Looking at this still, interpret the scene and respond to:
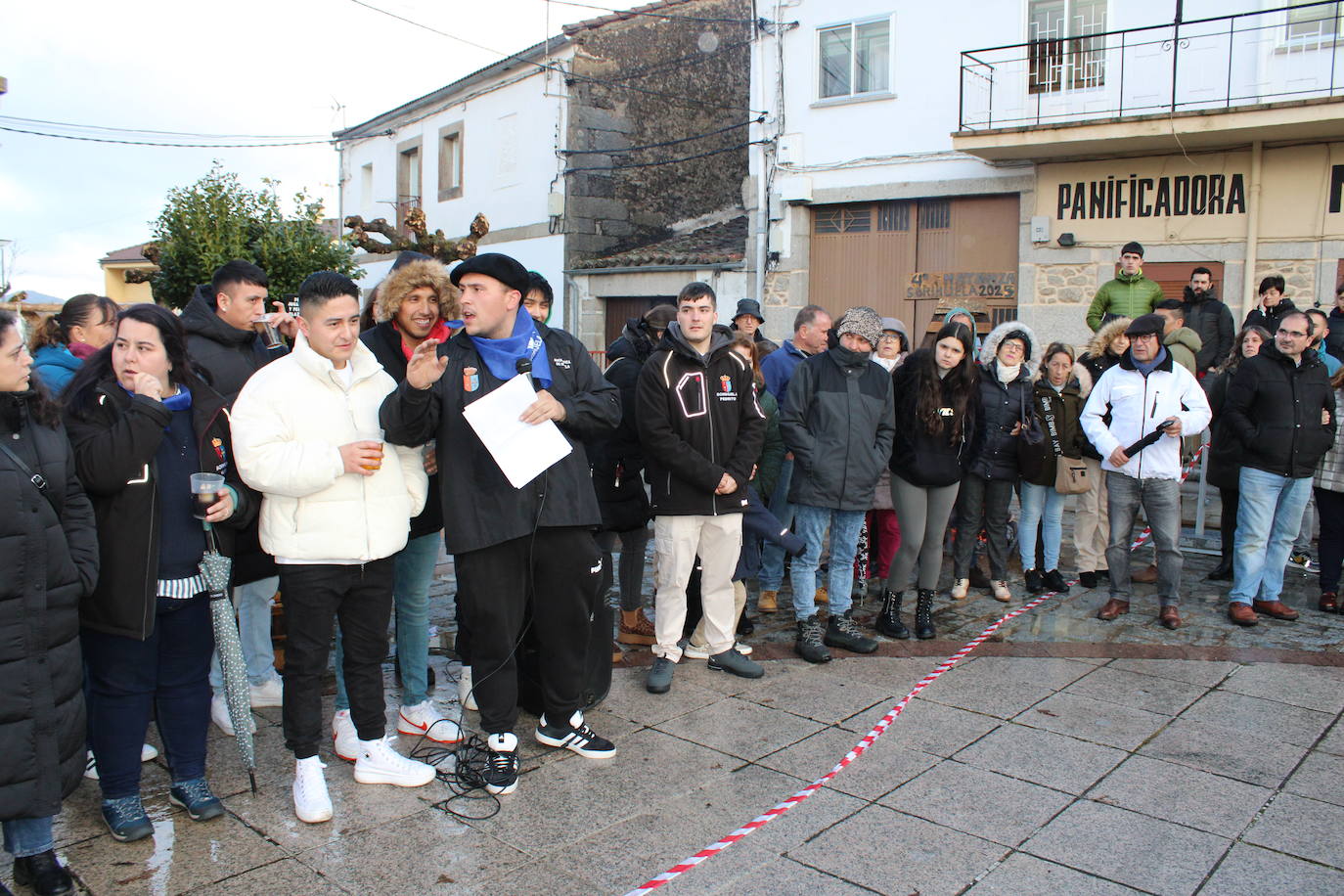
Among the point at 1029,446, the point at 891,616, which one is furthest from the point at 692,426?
the point at 1029,446

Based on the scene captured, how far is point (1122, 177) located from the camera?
12.1 metres

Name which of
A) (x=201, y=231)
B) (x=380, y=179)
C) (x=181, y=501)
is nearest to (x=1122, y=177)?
(x=201, y=231)

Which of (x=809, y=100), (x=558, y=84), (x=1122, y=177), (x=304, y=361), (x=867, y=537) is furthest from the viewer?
(x=558, y=84)

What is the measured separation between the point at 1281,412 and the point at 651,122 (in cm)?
1514

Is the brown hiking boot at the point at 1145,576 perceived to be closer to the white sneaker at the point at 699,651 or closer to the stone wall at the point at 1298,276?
the white sneaker at the point at 699,651

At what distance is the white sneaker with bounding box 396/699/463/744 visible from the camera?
442 centimetres

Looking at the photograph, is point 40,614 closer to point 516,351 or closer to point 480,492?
point 480,492

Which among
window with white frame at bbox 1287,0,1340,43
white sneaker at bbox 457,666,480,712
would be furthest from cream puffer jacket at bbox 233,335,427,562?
window with white frame at bbox 1287,0,1340,43

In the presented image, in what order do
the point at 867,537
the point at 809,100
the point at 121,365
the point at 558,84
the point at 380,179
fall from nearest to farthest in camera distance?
the point at 121,365
the point at 867,537
the point at 809,100
the point at 558,84
the point at 380,179

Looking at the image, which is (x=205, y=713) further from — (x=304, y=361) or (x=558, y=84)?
(x=558, y=84)

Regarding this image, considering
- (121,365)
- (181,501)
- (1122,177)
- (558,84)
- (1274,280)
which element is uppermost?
(558,84)

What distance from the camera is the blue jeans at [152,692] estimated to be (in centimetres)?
344

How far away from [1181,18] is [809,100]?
479 centimetres

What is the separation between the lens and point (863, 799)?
3805 mm
